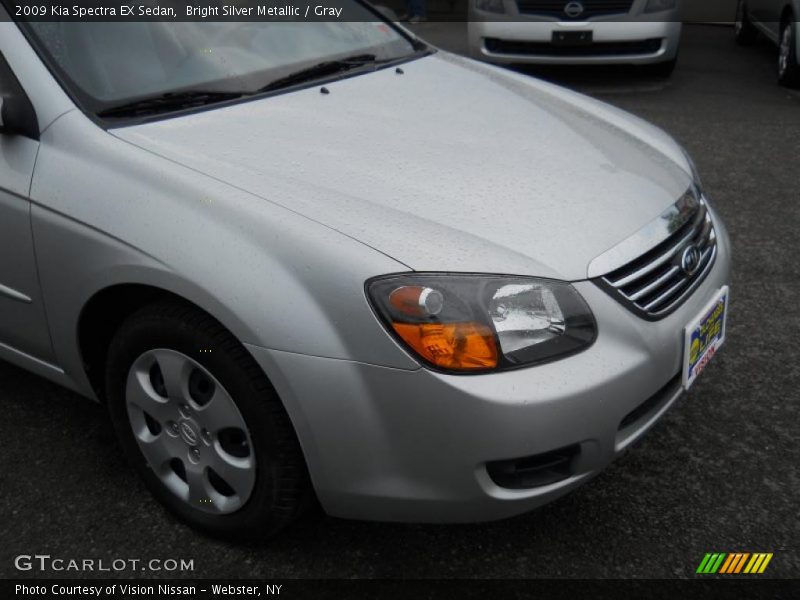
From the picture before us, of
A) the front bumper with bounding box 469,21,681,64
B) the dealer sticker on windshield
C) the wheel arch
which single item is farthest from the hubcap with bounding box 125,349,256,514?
the front bumper with bounding box 469,21,681,64

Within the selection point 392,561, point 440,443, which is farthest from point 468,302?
point 392,561

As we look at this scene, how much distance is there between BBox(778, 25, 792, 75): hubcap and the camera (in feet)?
21.8

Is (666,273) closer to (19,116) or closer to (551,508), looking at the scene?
(551,508)

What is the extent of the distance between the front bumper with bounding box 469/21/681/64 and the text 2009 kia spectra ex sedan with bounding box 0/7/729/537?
4.32 metres

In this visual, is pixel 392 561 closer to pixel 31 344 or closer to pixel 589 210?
pixel 589 210

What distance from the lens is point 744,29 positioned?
28.1 feet

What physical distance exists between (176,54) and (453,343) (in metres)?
1.31

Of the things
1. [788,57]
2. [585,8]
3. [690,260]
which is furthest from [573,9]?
[690,260]

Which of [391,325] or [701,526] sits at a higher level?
[391,325]

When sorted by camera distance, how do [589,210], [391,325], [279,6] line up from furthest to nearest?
[279,6]
[589,210]
[391,325]

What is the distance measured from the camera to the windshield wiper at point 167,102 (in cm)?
224

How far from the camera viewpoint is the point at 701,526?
223 cm

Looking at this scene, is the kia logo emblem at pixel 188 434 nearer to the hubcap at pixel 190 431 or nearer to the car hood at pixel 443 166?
the hubcap at pixel 190 431

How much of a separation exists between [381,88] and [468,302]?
1.10 metres
